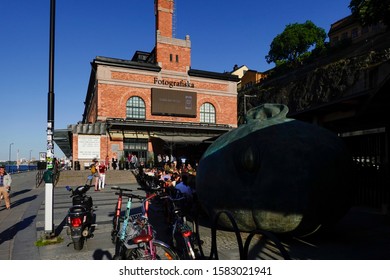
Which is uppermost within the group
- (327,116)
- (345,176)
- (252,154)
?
(327,116)

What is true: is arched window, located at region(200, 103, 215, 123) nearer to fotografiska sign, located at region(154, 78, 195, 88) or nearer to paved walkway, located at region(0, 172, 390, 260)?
fotografiska sign, located at region(154, 78, 195, 88)

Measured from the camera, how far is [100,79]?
29.1m

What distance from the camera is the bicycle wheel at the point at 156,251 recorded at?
143 inches

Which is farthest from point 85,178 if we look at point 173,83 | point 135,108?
point 173,83

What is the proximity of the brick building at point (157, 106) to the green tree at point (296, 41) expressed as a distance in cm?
1917

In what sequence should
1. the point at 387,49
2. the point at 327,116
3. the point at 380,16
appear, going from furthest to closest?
the point at 387,49 < the point at 380,16 < the point at 327,116

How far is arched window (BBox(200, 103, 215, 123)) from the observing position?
1384 inches

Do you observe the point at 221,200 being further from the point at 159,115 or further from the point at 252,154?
the point at 159,115

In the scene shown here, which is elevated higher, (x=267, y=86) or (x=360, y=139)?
(x=267, y=86)

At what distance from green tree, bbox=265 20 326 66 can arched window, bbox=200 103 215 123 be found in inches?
856

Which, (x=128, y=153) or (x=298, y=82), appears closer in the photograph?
(x=128, y=153)

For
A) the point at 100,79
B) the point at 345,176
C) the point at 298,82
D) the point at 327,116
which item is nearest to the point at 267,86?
the point at 298,82
